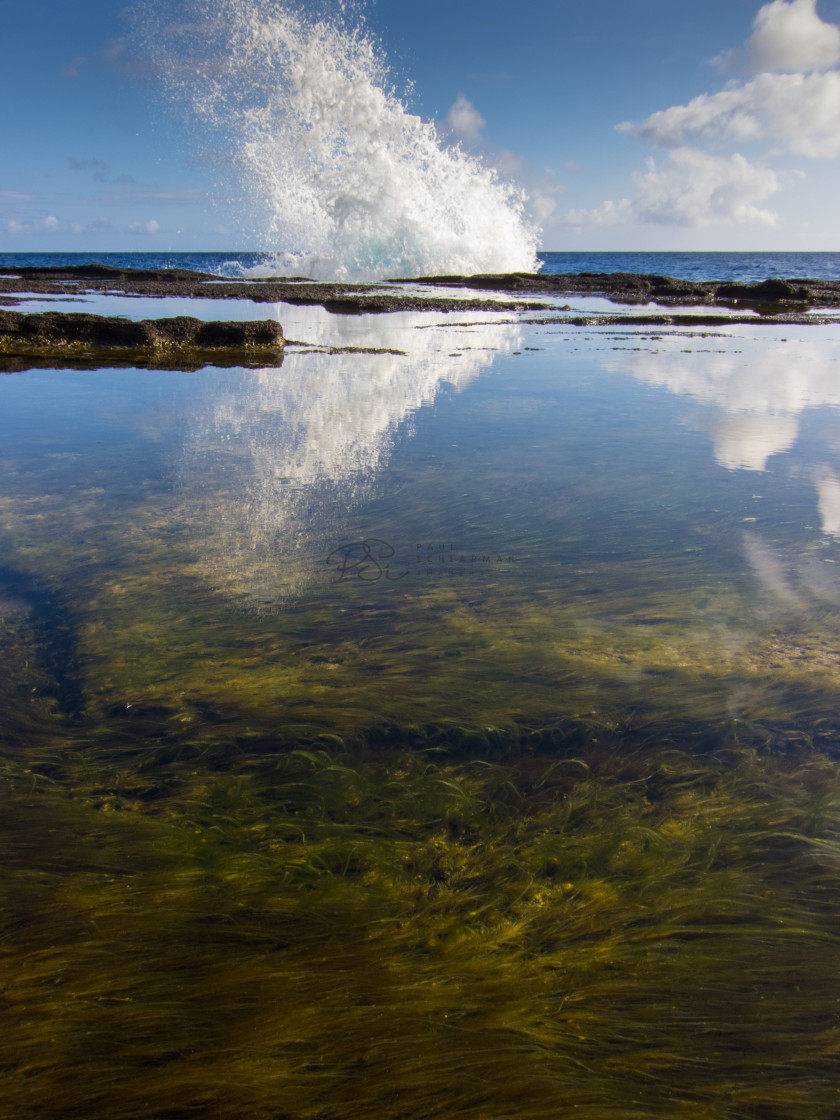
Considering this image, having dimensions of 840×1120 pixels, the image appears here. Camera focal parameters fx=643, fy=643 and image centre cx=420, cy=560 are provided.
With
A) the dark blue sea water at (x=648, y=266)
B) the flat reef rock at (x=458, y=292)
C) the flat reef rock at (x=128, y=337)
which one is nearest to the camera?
the flat reef rock at (x=128, y=337)

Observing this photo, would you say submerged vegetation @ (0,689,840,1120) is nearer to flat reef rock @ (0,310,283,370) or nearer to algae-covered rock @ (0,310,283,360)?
flat reef rock @ (0,310,283,370)

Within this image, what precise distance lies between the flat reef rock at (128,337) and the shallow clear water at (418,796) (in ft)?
21.5

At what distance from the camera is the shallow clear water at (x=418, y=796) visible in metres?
1.21

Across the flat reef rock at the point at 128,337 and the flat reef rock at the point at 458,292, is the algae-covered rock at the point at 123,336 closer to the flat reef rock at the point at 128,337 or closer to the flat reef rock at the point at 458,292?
the flat reef rock at the point at 128,337

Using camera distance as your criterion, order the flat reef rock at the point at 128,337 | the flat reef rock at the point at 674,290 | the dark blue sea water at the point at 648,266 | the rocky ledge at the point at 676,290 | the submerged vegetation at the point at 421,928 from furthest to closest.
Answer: the dark blue sea water at the point at 648,266 < the flat reef rock at the point at 674,290 < the rocky ledge at the point at 676,290 < the flat reef rock at the point at 128,337 < the submerged vegetation at the point at 421,928

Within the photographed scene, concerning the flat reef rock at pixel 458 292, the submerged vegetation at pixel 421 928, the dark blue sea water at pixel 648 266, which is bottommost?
the submerged vegetation at pixel 421 928

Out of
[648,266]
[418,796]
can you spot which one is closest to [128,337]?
[418,796]

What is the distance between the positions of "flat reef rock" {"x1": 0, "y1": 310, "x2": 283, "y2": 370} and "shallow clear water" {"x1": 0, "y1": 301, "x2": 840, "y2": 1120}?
6550 millimetres

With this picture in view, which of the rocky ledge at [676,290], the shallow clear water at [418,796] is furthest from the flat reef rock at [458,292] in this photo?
the shallow clear water at [418,796]

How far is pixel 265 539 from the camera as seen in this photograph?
3.45 metres

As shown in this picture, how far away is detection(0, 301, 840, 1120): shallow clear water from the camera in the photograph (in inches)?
47.8

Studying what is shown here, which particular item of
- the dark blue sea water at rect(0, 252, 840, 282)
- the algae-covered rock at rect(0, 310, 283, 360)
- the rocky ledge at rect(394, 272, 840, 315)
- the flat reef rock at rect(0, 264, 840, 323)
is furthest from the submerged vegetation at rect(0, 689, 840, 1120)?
the dark blue sea water at rect(0, 252, 840, 282)

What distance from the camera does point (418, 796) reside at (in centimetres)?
187

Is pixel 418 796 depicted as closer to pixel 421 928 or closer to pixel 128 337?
pixel 421 928
